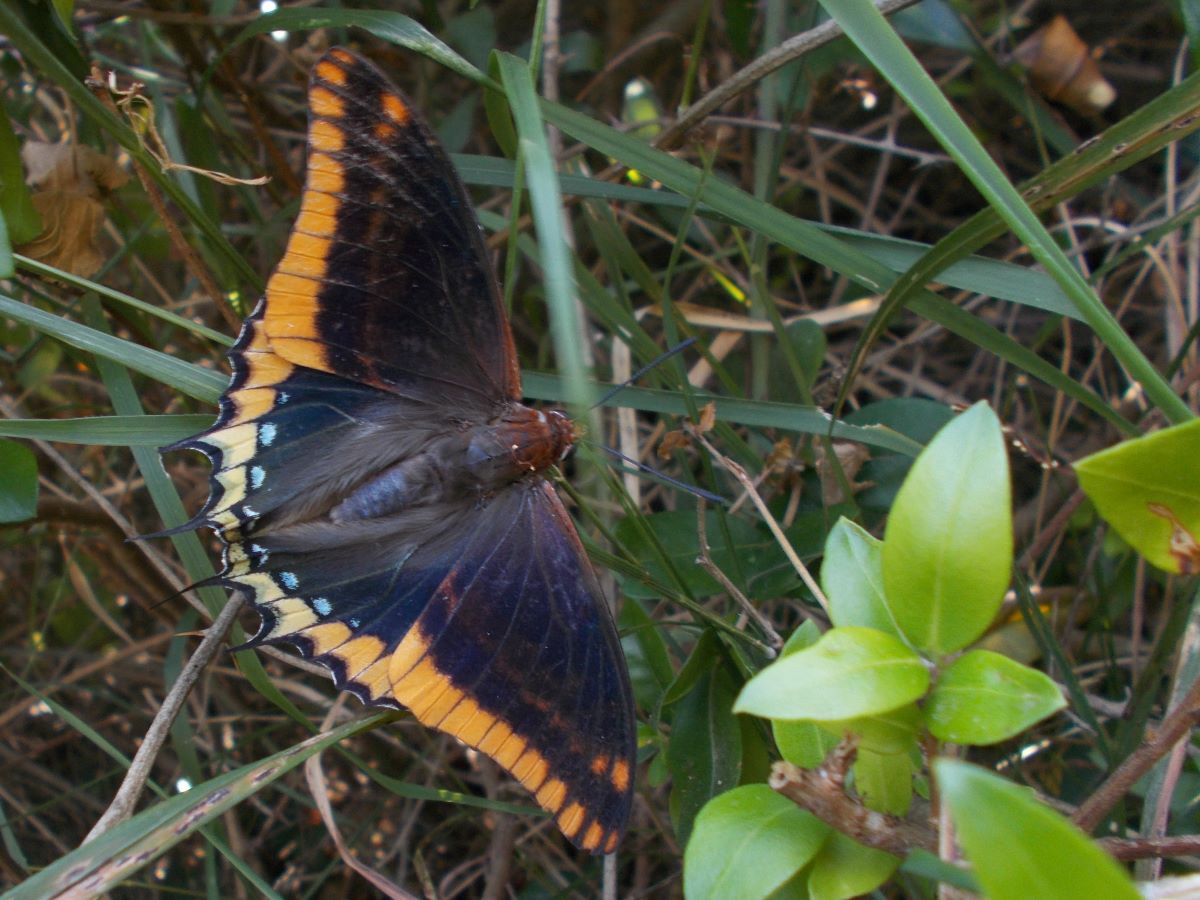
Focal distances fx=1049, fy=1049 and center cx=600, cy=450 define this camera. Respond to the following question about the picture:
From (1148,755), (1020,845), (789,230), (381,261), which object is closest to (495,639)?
(381,261)

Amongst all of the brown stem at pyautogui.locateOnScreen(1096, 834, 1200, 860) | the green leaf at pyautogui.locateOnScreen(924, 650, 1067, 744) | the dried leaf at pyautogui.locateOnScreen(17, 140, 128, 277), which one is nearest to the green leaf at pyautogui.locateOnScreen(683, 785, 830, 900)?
the green leaf at pyautogui.locateOnScreen(924, 650, 1067, 744)

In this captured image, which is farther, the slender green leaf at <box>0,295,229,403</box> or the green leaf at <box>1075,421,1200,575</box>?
the slender green leaf at <box>0,295,229,403</box>

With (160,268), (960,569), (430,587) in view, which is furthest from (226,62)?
(960,569)

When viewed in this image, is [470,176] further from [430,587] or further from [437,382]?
[430,587]

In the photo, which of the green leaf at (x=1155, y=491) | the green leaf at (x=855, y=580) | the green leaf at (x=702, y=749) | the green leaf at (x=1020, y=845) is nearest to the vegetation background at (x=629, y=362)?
the green leaf at (x=702, y=749)

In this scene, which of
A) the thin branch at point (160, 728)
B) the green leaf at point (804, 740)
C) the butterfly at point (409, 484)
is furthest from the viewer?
the butterfly at point (409, 484)

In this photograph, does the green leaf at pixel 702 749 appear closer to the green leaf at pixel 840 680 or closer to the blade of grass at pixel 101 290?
the green leaf at pixel 840 680

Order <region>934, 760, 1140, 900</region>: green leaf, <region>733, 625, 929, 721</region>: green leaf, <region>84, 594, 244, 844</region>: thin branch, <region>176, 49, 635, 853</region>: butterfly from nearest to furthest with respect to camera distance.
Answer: <region>934, 760, 1140, 900</region>: green leaf < <region>733, 625, 929, 721</region>: green leaf < <region>84, 594, 244, 844</region>: thin branch < <region>176, 49, 635, 853</region>: butterfly

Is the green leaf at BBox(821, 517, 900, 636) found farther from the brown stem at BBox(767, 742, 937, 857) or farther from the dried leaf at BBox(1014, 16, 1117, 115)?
the dried leaf at BBox(1014, 16, 1117, 115)
